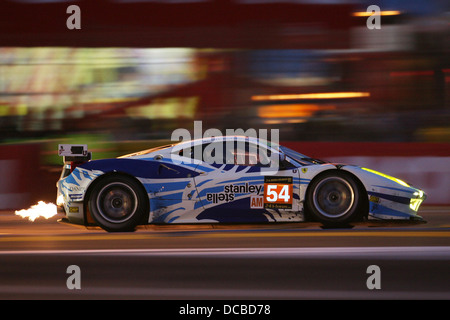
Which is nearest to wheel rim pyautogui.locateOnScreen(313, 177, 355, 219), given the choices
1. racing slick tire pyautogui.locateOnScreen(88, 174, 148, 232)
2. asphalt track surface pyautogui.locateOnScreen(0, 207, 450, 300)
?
asphalt track surface pyautogui.locateOnScreen(0, 207, 450, 300)

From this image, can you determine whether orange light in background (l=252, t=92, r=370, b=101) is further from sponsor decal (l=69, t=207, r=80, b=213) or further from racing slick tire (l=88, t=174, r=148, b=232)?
sponsor decal (l=69, t=207, r=80, b=213)

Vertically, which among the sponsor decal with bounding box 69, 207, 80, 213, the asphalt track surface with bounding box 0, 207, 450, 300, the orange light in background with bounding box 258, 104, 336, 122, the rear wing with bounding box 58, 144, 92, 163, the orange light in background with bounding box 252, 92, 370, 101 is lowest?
the asphalt track surface with bounding box 0, 207, 450, 300

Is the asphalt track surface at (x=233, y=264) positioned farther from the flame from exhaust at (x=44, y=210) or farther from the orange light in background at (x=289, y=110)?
the orange light in background at (x=289, y=110)

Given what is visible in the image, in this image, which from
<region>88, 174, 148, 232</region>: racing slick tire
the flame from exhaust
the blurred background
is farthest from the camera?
the blurred background

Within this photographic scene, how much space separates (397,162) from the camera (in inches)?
416

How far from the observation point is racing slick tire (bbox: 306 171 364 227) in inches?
273

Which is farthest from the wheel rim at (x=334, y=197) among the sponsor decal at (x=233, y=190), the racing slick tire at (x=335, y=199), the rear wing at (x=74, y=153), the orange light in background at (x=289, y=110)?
the orange light in background at (x=289, y=110)

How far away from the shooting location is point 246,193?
6.93 metres

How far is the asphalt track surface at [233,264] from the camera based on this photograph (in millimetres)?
5031

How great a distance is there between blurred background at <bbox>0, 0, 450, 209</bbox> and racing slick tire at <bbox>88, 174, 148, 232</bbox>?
12.1 ft

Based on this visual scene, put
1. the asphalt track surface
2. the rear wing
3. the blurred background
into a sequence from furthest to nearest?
the blurred background
the rear wing
the asphalt track surface

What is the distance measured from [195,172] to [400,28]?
5577 millimetres
